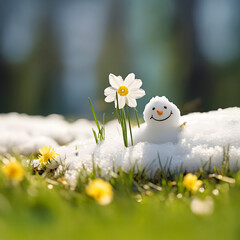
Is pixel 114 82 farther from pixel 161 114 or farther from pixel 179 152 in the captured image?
pixel 179 152

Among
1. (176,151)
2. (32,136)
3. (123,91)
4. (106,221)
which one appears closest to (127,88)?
(123,91)

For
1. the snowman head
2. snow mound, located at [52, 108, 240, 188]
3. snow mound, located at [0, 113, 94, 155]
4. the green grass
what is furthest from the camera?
snow mound, located at [0, 113, 94, 155]

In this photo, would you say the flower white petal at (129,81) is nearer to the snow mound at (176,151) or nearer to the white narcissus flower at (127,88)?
the white narcissus flower at (127,88)

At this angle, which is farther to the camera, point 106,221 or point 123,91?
point 123,91

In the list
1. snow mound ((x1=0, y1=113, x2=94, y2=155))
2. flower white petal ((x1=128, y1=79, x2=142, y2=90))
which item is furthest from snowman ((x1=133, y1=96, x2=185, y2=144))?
snow mound ((x1=0, y1=113, x2=94, y2=155))

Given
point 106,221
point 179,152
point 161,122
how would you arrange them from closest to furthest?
point 106,221 → point 179,152 → point 161,122

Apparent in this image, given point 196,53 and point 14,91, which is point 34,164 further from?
point 14,91

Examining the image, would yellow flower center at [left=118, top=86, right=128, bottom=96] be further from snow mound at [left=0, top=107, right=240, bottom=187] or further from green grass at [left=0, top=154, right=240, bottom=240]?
green grass at [left=0, top=154, right=240, bottom=240]

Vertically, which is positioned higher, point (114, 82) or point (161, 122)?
point (114, 82)
